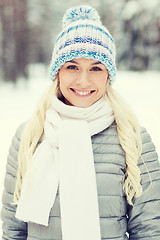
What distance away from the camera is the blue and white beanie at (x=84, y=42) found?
62.3 inches

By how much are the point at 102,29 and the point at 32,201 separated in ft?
3.17

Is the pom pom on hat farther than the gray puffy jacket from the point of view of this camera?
Yes

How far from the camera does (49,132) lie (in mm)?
1699

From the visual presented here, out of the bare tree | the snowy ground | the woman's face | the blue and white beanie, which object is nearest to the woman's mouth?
the woman's face

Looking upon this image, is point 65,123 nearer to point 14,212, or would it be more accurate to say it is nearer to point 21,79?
point 14,212

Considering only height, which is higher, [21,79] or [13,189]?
[21,79]

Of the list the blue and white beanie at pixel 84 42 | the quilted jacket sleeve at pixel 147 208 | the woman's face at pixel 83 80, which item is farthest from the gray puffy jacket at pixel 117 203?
the blue and white beanie at pixel 84 42

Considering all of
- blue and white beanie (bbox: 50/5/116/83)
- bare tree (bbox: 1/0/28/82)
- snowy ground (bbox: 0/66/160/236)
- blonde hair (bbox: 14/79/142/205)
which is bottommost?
blonde hair (bbox: 14/79/142/205)

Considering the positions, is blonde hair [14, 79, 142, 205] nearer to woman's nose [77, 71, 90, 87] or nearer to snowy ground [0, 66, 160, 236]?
woman's nose [77, 71, 90, 87]

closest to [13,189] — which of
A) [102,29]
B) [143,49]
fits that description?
[102,29]

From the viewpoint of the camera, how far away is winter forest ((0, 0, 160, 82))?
13.7 metres

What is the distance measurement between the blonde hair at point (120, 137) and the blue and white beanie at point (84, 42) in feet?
0.45

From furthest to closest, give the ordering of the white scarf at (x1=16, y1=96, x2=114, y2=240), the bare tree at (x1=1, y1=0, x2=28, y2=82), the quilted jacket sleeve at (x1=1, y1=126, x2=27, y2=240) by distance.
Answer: the bare tree at (x1=1, y1=0, x2=28, y2=82) < the quilted jacket sleeve at (x1=1, y1=126, x2=27, y2=240) < the white scarf at (x1=16, y1=96, x2=114, y2=240)

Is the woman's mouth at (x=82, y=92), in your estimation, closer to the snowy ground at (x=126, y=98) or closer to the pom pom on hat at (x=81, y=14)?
the pom pom on hat at (x=81, y=14)
